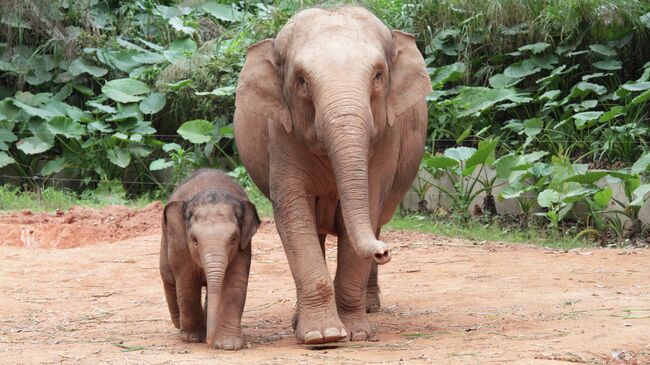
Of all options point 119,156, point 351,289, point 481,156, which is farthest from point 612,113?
point 119,156

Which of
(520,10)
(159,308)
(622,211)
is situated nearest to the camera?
(159,308)

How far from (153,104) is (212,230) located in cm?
1076

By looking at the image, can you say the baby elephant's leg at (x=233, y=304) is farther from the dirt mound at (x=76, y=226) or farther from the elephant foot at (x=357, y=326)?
the dirt mound at (x=76, y=226)

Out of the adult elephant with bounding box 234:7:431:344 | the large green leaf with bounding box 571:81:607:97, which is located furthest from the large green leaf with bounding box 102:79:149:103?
the adult elephant with bounding box 234:7:431:344

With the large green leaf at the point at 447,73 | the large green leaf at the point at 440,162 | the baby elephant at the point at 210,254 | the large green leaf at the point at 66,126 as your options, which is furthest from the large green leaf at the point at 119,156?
the baby elephant at the point at 210,254

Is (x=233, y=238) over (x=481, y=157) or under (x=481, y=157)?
over

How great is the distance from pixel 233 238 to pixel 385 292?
11.1 ft

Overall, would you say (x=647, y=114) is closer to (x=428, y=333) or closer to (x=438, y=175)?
(x=438, y=175)

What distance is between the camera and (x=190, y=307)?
7.47m

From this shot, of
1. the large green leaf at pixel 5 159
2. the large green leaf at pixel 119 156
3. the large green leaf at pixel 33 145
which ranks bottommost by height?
the large green leaf at pixel 5 159

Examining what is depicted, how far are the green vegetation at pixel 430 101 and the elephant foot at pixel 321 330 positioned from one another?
592 centimetres

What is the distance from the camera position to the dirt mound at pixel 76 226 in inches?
520

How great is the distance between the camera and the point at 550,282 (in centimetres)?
1002

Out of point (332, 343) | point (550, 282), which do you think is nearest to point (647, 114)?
point (550, 282)
